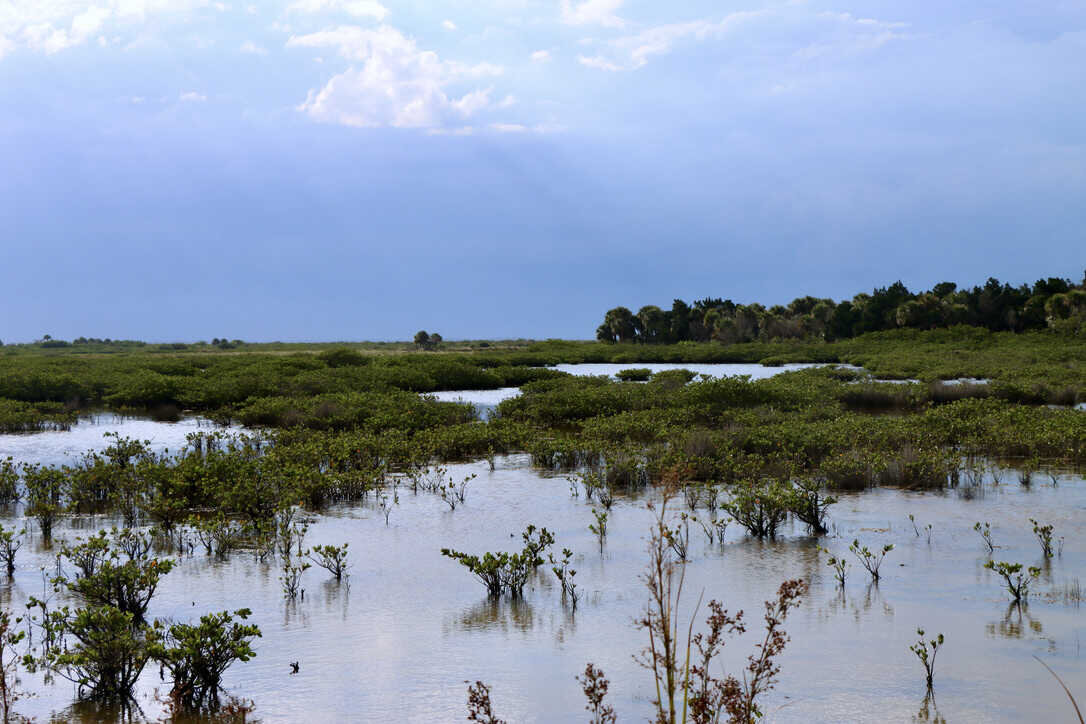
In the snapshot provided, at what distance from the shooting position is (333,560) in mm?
8852

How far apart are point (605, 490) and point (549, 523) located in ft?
6.80

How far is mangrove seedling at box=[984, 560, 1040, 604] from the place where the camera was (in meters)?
7.34

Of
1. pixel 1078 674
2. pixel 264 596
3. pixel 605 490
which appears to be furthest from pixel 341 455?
pixel 1078 674

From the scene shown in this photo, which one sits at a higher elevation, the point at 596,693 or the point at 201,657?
the point at 596,693

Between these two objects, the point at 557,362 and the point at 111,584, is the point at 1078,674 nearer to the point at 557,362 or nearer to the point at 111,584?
the point at 111,584

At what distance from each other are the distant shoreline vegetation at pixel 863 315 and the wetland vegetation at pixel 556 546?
149ft

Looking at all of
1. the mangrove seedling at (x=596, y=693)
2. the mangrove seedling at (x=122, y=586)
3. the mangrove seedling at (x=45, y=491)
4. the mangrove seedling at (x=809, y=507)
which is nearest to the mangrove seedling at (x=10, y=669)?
the mangrove seedling at (x=122, y=586)

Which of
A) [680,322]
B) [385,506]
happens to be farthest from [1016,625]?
[680,322]

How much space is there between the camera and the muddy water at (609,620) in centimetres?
557

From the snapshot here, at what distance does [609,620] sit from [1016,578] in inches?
158

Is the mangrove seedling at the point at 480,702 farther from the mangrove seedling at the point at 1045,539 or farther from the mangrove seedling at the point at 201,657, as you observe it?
the mangrove seedling at the point at 1045,539

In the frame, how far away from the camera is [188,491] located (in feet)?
39.5

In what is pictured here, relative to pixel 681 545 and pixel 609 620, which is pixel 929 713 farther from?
pixel 681 545

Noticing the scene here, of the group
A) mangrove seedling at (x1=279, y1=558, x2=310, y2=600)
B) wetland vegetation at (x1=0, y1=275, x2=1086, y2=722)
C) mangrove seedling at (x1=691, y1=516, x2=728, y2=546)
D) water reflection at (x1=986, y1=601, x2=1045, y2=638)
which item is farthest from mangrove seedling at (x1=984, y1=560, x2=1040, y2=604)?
mangrove seedling at (x1=279, y1=558, x2=310, y2=600)
